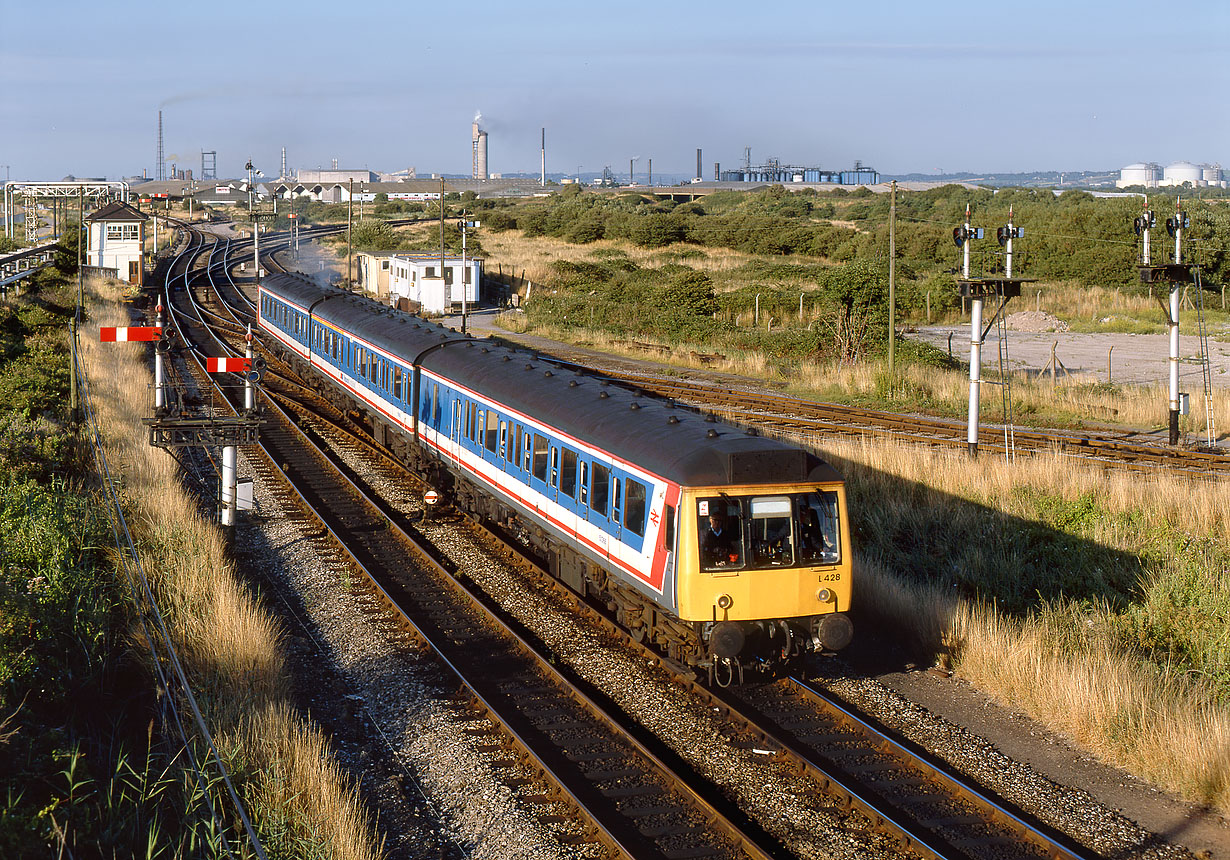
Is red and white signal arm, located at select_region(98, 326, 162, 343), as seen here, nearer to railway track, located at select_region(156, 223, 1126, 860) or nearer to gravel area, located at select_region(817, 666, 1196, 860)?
railway track, located at select_region(156, 223, 1126, 860)

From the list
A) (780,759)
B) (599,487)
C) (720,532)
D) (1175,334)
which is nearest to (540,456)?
(599,487)

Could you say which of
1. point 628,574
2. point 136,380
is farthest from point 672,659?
point 136,380

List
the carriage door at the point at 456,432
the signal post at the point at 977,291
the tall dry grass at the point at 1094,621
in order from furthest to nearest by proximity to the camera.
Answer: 1. the signal post at the point at 977,291
2. the carriage door at the point at 456,432
3. the tall dry grass at the point at 1094,621

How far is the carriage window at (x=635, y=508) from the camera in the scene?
11.6 meters

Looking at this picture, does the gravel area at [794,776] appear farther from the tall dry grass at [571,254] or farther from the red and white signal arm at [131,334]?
the tall dry grass at [571,254]

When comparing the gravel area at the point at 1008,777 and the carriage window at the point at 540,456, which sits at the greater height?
the carriage window at the point at 540,456

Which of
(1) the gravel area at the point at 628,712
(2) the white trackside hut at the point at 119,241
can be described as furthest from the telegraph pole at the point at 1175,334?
(2) the white trackside hut at the point at 119,241

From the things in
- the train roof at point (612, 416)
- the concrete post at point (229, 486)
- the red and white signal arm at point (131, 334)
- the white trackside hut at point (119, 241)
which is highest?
the white trackside hut at point (119, 241)

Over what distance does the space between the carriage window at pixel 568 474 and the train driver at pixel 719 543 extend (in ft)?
10.0

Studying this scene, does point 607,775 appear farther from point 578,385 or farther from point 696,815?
point 578,385

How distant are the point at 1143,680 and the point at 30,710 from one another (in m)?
10.3

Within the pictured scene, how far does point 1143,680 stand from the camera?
1088cm

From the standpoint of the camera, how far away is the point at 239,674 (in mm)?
10703

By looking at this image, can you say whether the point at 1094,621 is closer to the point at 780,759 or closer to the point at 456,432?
the point at 780,759
